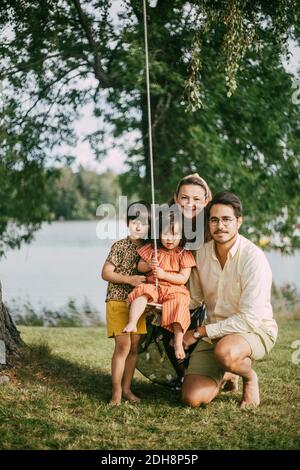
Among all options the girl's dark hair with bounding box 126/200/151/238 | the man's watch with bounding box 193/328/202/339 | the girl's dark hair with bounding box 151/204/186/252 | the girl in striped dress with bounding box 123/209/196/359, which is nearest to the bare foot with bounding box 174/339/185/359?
the girl in striped dress with bounding box 123/209/196/359

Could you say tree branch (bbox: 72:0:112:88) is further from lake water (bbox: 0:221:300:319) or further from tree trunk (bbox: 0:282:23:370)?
tree trunk (bbox: 0:282:23:370)

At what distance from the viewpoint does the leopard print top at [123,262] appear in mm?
3730

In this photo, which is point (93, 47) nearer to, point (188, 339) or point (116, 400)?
point (188, 339)

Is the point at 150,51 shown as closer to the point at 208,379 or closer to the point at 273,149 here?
the point at 273,149

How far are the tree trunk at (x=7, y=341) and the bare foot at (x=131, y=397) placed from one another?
35.3 inches

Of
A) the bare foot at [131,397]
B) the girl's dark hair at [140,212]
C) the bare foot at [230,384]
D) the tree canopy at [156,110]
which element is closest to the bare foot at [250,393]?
the bare foot at [230,384]

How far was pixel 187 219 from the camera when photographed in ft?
12.6

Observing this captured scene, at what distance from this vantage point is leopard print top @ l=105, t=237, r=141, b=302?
147 inches

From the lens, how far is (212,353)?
12.2 feet

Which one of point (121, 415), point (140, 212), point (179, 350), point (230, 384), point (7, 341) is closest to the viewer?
point (121, 415)

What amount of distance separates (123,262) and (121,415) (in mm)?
1002

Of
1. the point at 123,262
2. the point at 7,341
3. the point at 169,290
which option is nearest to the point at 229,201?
the point at 169,290

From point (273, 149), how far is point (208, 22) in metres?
4.22
